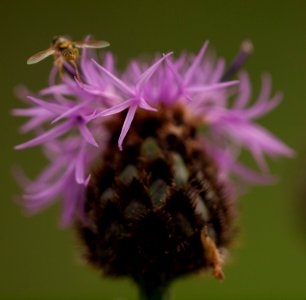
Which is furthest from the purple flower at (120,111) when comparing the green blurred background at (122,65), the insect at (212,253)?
the green blurred background at (122,65)

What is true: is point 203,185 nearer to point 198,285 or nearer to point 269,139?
point 269,139

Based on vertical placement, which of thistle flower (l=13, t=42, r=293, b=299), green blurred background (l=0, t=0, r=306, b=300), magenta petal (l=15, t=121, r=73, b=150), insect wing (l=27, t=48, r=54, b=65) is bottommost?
green blurred background (l=0, t=0, r=306, b=300)

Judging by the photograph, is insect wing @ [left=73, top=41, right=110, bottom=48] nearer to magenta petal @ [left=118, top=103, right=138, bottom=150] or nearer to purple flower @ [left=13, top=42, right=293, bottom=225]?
purple flower @ [left=13, top=42, right=293, bottom=225]

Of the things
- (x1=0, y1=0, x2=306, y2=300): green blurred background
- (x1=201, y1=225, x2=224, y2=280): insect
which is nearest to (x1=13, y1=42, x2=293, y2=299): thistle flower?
(x1=201, y1=225, x2=224, y2=280): insect

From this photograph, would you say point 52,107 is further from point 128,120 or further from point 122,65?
point 122,65

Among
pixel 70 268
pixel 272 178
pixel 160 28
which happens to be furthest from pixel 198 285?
pixel 160 28

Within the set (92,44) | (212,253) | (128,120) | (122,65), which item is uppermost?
(92,44)

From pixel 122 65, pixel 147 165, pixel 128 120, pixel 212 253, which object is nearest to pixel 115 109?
pixel 128 120
